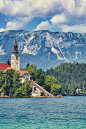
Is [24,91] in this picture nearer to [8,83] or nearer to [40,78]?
[8,83]

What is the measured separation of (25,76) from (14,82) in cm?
2115

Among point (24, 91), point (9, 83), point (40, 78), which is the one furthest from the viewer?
point (40, 78)

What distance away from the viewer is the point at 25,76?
18238 cm

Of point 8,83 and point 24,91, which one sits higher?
Answer: point 8,83

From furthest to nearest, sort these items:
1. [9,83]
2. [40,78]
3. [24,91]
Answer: [40,78], [24,91], [9,83]

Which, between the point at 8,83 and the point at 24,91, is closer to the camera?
the point at 8,83

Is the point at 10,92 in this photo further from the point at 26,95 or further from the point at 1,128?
the point at 1,128

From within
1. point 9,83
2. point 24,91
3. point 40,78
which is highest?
point 40,78

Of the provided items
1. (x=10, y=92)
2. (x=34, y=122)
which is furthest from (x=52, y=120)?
(x=10, y=92)

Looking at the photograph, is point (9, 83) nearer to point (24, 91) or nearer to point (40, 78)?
point (24, 91)

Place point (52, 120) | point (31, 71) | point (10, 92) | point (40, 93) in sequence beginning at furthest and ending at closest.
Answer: point (31, 71), point (40, 93), point (10, 92), point (52, 120)

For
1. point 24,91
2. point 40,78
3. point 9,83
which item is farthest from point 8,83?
point 40,78

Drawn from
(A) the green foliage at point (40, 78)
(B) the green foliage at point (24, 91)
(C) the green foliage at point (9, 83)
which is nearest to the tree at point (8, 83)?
(C) the green foliage at point (9, 83)

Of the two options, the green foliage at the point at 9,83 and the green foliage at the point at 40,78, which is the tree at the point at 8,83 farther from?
the green foliage at the point at 40,78
